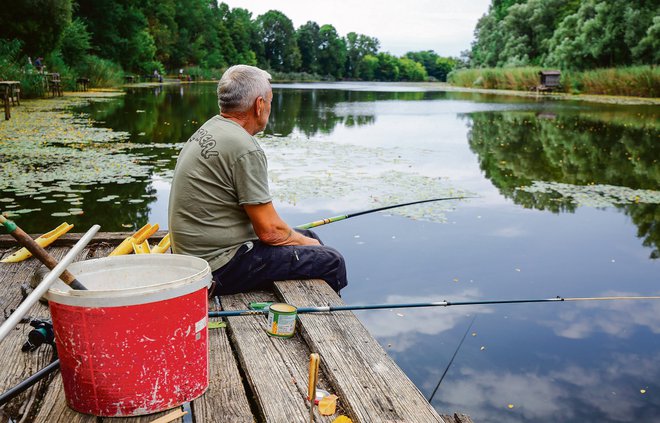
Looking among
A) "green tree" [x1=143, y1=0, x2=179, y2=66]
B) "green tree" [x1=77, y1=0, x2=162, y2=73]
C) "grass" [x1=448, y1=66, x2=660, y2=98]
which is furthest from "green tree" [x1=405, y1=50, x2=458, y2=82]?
"green tree" [x1=77, y1=0, x2=162, y2=73]

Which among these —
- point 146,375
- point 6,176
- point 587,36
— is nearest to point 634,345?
point 146,375

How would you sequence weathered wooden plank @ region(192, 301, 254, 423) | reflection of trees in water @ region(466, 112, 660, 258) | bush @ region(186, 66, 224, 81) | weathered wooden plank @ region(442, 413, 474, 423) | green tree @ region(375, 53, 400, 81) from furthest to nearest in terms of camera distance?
green tree @ region(375, 53, 400, 81) → bush @ region(186, 66, 224, 81) → reflection of trees in water @ region(466, 112, 660, 258) → weathered wooden plank @ region(442, 413, 474, 423) → weathered wooden plank @ region(192, 301, 254, 423)

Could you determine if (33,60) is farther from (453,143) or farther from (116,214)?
(116,214)

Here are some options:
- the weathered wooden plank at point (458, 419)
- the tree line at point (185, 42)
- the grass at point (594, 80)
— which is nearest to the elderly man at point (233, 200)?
the weathered wooden plank at point (458, 419)

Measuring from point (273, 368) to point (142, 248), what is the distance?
71.5 inches

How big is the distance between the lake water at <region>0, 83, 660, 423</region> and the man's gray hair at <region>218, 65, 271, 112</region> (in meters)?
1.69

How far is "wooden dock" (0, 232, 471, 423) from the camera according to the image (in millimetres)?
2367

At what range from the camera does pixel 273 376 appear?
8.71 ft

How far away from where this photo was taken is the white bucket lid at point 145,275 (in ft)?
7.34

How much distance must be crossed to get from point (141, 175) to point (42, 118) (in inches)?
353

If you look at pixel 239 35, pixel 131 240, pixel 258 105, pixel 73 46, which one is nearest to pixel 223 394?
pixel 258 105

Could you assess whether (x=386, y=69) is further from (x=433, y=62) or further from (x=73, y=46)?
(x=73, y=46)

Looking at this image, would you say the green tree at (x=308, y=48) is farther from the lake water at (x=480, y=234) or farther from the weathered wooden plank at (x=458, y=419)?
the weathered wooden plank at (x=458, y=419)

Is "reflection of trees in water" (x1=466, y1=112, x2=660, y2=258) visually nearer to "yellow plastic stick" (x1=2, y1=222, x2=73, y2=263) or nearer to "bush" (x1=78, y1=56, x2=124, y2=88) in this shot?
"yellow plastic stick" (x1=2, y1=222, x2=73, y2=263)
